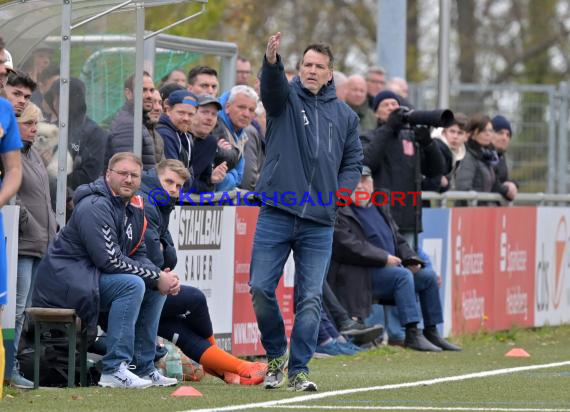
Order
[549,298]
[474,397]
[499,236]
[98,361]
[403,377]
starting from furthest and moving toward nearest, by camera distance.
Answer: [549,298]
[499,236]
[403,377]
[98,361]
[474,397]

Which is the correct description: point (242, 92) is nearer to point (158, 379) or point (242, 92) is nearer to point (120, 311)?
point (158, 379)

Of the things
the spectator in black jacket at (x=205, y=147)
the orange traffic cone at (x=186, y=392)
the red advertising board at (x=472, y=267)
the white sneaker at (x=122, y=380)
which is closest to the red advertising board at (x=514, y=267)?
the red advertising board at (x=472, y=267)

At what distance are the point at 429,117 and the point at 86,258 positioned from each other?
4470 millimetres

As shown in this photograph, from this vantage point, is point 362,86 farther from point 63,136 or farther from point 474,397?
point 474,397

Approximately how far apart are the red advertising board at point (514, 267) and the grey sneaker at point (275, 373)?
6.82m

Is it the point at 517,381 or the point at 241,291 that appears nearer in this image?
the point at 517,381

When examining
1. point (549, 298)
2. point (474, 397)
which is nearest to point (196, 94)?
point (474, 397)

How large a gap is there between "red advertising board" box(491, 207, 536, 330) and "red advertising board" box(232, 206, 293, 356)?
423 cm

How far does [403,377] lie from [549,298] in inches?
280

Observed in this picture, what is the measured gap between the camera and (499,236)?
17203mm

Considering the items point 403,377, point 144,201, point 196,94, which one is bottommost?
point 403,377

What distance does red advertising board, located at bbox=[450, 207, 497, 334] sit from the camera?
16.2 m

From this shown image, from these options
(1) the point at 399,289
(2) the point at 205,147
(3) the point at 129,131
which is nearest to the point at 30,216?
(3) the point at 129,131

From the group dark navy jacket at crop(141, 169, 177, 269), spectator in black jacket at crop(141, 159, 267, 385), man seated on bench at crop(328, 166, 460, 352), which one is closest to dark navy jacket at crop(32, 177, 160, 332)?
dark navy jacket at crop(141, 169, 177, 269)
